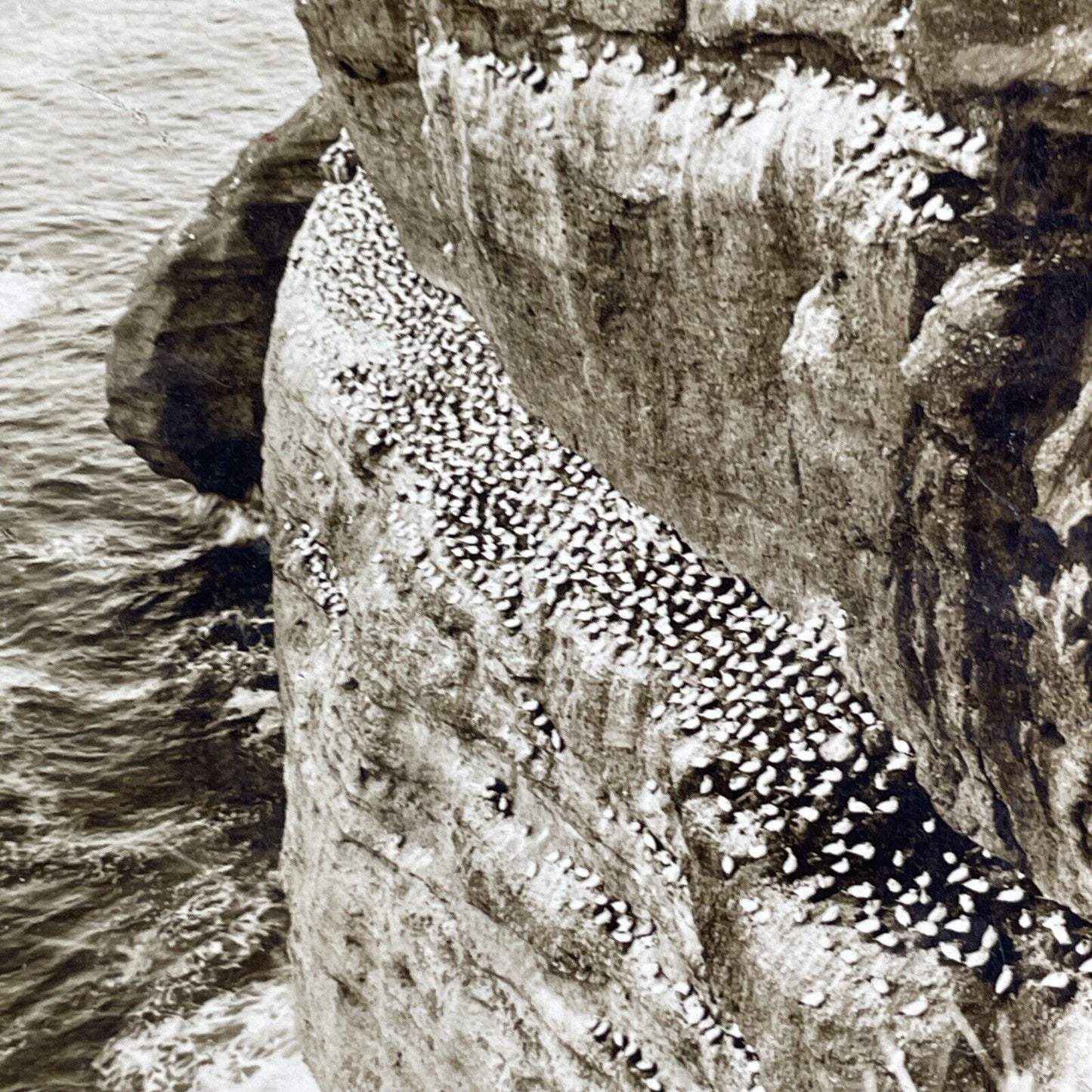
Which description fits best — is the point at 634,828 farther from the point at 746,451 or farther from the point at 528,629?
the point at 746,451

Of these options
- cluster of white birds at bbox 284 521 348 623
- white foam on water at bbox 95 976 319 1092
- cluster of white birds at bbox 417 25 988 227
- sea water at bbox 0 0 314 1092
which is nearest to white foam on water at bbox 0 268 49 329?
sea water at bbox 0 0 314 1092

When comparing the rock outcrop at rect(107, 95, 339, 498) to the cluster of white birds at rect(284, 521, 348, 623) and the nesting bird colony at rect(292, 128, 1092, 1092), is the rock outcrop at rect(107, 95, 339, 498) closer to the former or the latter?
the nesting bird colony at rect(292, 128, 1092, 1092)

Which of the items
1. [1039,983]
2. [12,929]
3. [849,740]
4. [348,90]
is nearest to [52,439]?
[12,929]

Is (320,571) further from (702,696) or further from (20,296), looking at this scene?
(20,296)

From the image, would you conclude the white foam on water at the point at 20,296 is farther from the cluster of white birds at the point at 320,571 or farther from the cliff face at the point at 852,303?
the cliff face at the point at 852,303

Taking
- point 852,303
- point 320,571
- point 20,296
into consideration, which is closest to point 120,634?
point 20,296

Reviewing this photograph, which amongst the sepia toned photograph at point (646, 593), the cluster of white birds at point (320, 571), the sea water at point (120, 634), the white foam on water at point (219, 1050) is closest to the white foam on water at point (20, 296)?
the sea water at point (120, 634)

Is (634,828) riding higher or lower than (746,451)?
lower
